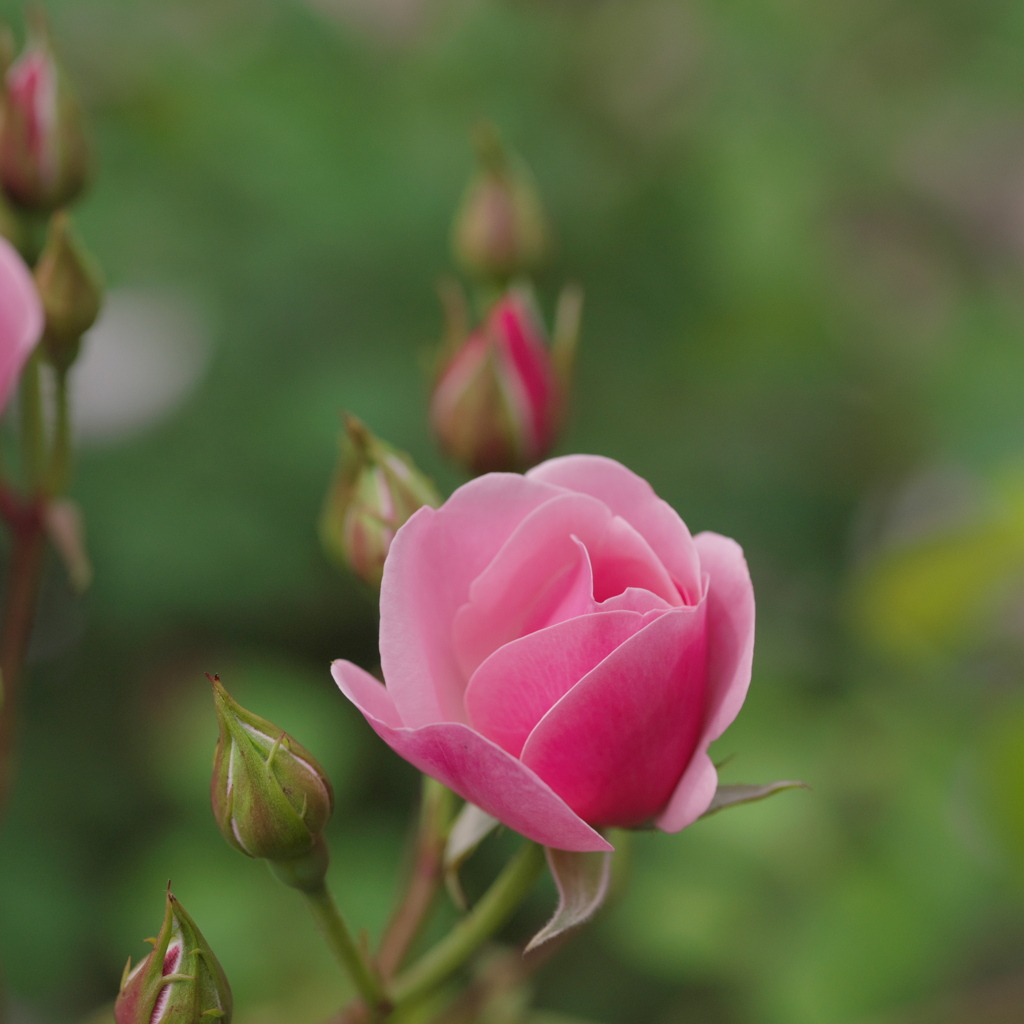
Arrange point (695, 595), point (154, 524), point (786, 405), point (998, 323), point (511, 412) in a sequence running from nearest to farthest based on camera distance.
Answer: point (695, 595)
point (511, 412)
point (154, 524)
point (998, 323)
point (786, 405)

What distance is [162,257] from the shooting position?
77.2 inches

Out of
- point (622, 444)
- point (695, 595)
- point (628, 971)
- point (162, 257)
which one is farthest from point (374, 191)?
point (695, 595)

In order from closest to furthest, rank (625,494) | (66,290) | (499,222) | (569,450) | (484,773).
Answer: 1. (484,773)
2. (625,494)
3. (66,290)
4. (499,222)
5. (569,450)

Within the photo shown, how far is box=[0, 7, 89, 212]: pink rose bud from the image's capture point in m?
0.95

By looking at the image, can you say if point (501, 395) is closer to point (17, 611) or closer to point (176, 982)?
point (17, 611)

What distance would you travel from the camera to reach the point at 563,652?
0.61 meters

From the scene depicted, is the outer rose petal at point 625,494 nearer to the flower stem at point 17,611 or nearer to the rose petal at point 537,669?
the rose petal at point 537,669

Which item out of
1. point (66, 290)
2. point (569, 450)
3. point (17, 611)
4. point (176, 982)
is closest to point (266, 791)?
point (176, 982)

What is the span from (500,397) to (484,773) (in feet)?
1.50

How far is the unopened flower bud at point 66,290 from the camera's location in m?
0.89

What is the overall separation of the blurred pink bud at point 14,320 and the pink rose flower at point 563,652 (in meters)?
0.34

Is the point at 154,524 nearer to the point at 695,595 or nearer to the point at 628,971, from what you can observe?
the point at 628,971

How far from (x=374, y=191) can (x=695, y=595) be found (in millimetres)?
1492

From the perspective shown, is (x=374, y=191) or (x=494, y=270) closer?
(x=494, y=270)
